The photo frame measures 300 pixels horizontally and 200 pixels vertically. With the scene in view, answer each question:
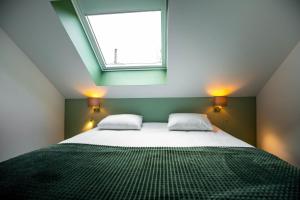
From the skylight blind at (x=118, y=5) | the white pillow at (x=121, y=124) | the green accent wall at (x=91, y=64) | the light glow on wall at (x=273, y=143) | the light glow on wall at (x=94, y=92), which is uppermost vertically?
the skylight blind at (x=118, y=5)

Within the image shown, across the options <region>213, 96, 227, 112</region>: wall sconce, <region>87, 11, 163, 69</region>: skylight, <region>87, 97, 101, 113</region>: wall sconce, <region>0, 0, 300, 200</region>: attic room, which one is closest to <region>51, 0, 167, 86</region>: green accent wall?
<region>0, 0, 300, 200</region>: attic room

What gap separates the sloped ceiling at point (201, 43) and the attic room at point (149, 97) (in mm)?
12

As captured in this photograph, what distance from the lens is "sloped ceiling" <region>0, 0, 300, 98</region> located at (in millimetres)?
1629

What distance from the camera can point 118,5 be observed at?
192cm

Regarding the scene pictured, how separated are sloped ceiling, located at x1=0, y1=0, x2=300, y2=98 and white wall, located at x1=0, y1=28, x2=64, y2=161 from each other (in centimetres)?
14

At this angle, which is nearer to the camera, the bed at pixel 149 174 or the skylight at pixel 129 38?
the bed at pixel 149 174

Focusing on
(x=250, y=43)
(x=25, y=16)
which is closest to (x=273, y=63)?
(x=250, y=43)

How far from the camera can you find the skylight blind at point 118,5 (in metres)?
1.87

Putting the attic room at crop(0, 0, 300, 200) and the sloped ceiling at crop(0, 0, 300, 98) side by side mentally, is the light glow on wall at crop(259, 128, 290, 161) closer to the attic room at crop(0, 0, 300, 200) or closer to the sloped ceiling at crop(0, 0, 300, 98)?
the attic room at crop(0, 0, 300, 200)

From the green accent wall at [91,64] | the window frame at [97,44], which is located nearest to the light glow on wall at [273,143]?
the green accent wall at [91,64]

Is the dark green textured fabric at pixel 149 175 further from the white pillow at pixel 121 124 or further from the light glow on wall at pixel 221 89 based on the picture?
the light glow on wall at pixel 221 89

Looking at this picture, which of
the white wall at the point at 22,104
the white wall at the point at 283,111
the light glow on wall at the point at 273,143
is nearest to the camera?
the white wall at the point at 283,111

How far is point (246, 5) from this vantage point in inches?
61.7

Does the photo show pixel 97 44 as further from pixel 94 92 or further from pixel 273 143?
pixel 273 143
